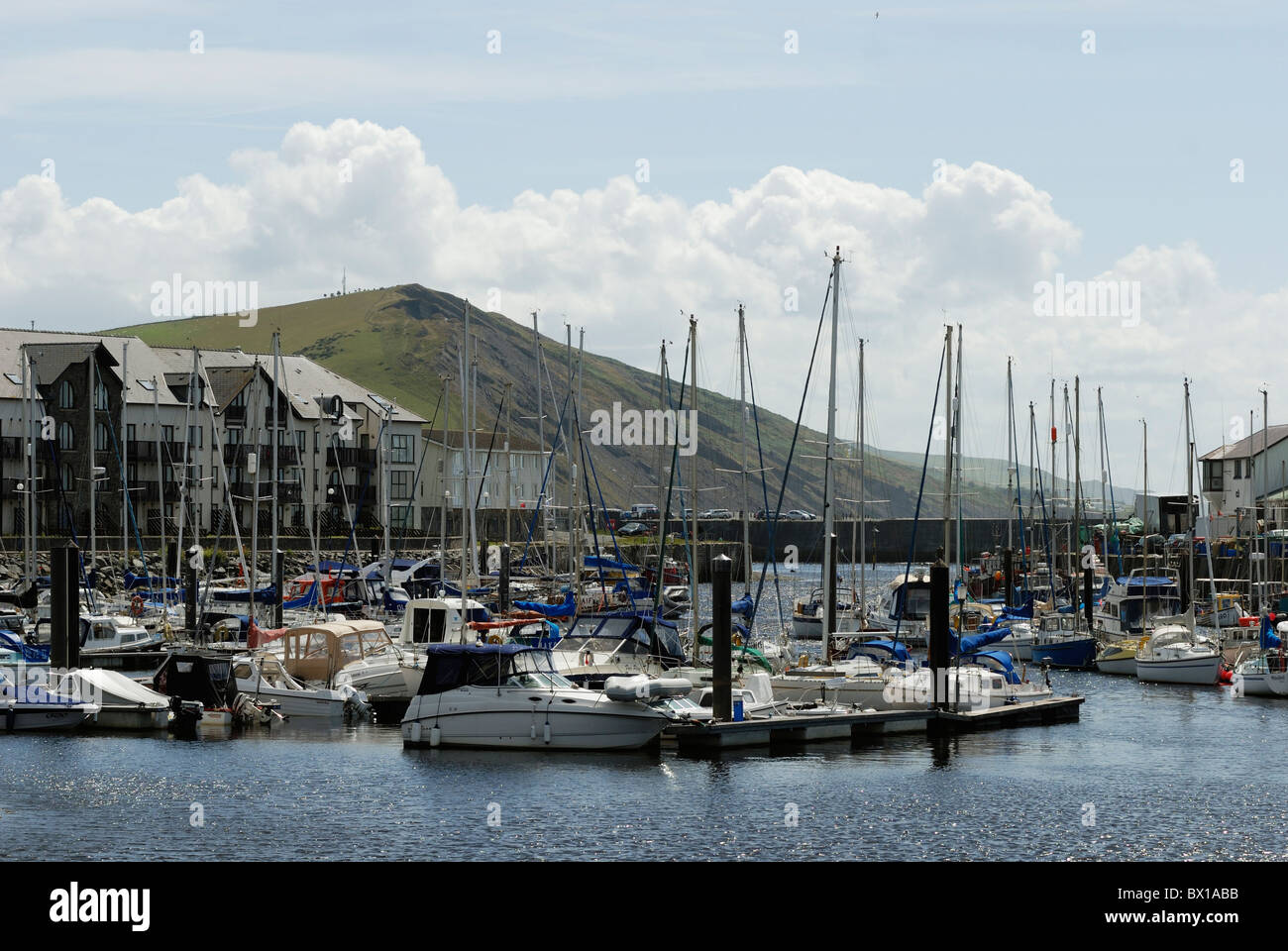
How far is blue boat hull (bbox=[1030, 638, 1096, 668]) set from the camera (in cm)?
7050

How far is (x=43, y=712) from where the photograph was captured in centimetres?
4500

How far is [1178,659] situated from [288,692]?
36586 millimetres

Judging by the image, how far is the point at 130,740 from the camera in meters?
44.0

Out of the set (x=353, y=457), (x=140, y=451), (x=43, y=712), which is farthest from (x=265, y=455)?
(x=43, y=712)

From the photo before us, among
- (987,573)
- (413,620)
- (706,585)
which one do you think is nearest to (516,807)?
(413,620)

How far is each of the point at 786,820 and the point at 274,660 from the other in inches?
911

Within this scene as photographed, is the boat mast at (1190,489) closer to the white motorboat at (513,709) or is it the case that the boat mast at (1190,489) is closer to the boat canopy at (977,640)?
the boat canopy at (977,640)

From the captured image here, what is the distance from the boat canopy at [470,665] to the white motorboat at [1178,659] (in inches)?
1283

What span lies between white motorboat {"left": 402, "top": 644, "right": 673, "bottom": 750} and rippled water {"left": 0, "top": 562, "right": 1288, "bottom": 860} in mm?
634

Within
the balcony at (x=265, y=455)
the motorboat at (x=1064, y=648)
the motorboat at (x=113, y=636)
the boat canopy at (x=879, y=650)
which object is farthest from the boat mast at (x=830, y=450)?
the balcony at (x=265, y=455)

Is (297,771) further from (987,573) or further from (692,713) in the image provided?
(987,573)
